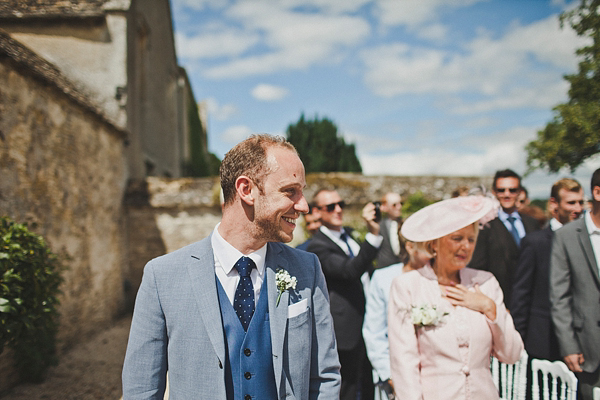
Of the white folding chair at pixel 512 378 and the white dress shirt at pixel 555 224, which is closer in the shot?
the white folding chair at pixel 512 378

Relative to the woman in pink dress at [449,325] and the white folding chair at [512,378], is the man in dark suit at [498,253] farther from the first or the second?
the woman in pink dress at [449,325]

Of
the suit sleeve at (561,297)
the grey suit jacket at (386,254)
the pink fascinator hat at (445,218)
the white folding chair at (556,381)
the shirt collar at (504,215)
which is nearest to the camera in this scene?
the pink fascinator hat at (445,218)

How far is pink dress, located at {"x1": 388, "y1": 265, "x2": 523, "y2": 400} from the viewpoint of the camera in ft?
7.81

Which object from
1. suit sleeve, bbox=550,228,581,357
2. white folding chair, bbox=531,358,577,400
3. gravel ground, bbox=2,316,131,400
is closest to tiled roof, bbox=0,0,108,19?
gravel ground, bbox=2,316,131,400

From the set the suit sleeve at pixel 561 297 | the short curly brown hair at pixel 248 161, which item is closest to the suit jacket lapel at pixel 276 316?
the short curly brown hair at pixel 248 161

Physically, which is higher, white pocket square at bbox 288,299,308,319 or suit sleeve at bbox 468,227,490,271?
suit sleeve at bbox 468,227,490,271

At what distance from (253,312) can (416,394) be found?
127 centimetres

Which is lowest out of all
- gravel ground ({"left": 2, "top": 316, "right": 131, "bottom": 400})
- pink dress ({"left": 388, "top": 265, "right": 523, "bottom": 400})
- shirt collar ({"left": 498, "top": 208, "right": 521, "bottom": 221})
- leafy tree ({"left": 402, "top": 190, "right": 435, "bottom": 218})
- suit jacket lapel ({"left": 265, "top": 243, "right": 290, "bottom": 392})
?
gravel ground ({"left": 2, "top": 316, "right": 131, "bottom": 400})

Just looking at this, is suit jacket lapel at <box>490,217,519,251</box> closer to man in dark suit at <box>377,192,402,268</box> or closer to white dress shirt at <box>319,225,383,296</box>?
man in dark suit at <box>377,192,402,268</box>

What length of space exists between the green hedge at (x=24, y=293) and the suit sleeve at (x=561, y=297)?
465 centimetres

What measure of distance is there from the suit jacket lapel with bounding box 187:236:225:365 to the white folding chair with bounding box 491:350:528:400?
92.2 inches

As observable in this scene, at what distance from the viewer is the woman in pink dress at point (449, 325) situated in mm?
2393

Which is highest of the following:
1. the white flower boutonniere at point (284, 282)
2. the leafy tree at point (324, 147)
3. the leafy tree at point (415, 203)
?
the leafy tree at point (324, 147)

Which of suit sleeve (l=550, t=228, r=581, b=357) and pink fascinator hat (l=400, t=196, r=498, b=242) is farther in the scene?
suit sleeve (l=550, t=228, r=581, b=357)
